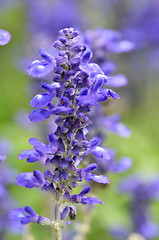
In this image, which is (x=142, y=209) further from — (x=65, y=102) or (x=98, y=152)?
(x=65, y=102)

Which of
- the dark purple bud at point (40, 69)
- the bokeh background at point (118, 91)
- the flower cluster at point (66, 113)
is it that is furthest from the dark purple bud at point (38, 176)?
the bokeh background at point (118, 91)

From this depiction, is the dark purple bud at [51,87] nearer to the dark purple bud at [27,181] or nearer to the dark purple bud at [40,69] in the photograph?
the dark purple bud at [40,69]

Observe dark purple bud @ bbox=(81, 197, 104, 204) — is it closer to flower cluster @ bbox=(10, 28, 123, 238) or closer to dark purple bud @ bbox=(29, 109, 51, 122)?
flower cluster @ bbox=(10, 28, 123, 238)

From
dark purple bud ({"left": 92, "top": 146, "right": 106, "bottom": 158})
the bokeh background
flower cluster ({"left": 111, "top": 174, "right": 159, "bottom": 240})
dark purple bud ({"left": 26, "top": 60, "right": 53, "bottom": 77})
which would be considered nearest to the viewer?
dark purple bud ({"left": 26, "top": 60, "right": 53, "bottom": 77})

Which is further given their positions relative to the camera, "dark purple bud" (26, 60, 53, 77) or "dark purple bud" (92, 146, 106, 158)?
"dark purple bud" (92, 146, 106, 158)

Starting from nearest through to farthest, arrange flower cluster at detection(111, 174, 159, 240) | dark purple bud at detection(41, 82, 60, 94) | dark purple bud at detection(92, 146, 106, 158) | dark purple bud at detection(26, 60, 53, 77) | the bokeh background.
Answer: dark purple bud at detection(26, 60, 53, 77)
dark purple bud at detection(41, 82, 60, 94)
dark purple bud at detection(92, 146, 106, 158)
flower cluster at detection(111, 174, 159, 240)
the bokeh background

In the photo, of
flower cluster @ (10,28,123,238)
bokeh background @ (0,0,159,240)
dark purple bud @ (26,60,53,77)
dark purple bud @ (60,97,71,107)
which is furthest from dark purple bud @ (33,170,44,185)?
bokeh background @ (0,0,159,240)
